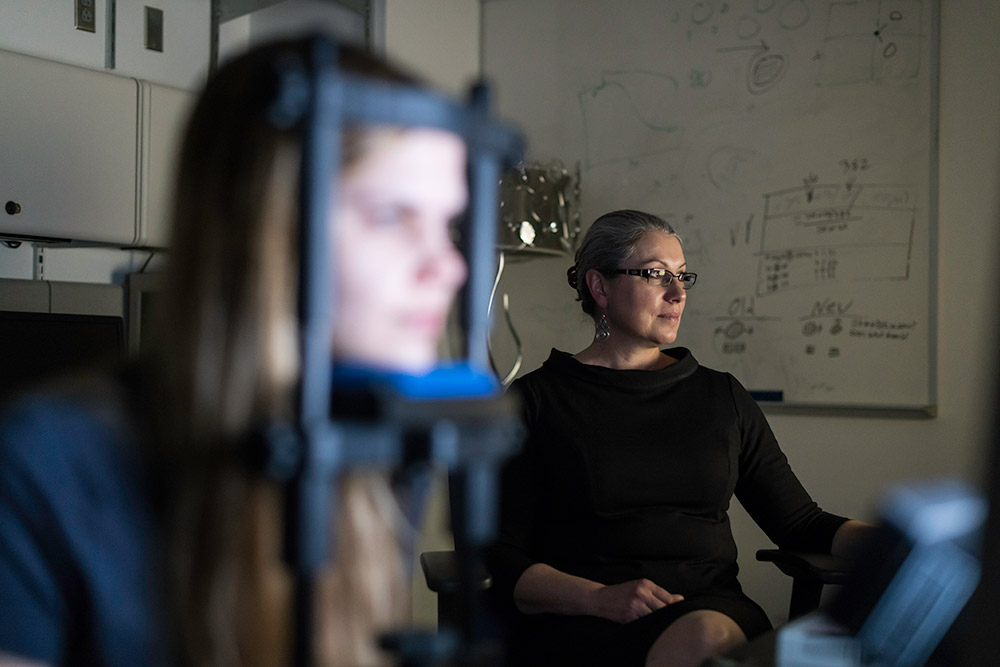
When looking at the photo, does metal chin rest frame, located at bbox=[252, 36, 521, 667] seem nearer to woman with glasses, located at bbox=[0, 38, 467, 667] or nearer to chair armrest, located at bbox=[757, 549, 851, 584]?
woman with glasses, located at bbox=[0, 38, 467, 667]

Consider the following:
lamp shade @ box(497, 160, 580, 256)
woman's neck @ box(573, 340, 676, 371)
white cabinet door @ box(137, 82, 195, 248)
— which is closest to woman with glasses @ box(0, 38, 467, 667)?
woman's neck @ box(573, 340, 676, 371)

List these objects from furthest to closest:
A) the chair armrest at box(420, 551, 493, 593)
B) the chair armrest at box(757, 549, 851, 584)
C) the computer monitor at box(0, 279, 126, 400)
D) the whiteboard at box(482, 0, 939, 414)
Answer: the whiteboard at box(482, 0, 939, 414) → the computer monitor at box(0, 279, 126, 400) → the chair armrest at box(757, 549, 851, 584) → the chair armrest at box(420, 551, 493, 593)

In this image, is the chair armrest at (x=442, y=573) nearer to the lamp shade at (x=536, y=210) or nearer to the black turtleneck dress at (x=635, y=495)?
the black turtleneck dress at (x=635, y=495)

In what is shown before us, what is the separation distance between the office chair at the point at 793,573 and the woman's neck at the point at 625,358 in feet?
1.54

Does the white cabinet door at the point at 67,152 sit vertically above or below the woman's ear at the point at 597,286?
Result: above

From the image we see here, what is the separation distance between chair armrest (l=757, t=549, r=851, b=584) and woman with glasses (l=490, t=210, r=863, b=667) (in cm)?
6

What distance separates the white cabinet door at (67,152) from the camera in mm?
2010

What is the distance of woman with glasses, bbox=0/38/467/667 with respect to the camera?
0.49 m

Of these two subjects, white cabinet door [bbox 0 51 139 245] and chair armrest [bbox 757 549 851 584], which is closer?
chair armrest [bbox 757 549 851 584]

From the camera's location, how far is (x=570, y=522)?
1.81 m

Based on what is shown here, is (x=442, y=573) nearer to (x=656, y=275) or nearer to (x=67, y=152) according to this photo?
(x=656, y=275)

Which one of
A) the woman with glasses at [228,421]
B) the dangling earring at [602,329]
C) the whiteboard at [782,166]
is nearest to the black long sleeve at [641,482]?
the dangling earring at [602,329]

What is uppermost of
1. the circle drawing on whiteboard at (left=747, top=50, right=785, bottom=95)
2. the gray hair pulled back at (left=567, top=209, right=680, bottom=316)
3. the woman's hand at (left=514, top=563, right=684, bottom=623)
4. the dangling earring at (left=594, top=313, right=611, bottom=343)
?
the circle drawing on whiteboard at (left=747, top=50, right=785, bottom=95)

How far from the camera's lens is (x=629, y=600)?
1555mm
